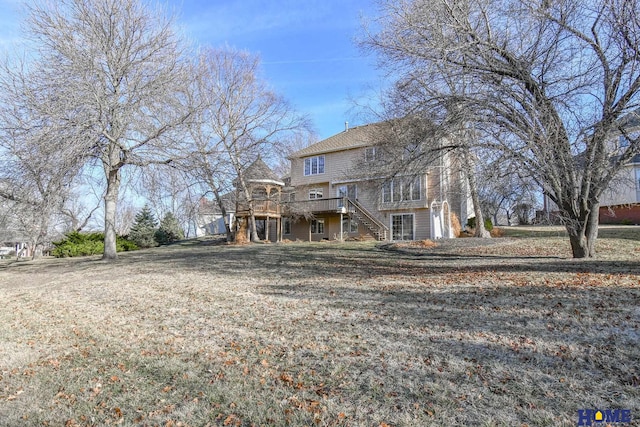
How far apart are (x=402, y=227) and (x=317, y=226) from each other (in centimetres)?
594

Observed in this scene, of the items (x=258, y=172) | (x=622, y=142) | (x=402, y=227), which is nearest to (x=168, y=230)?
(x=258, y=172)

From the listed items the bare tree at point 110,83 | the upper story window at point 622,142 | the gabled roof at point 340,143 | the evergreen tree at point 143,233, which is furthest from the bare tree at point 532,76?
the evergreen tree at point 143,233

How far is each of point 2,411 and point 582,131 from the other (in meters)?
10.4

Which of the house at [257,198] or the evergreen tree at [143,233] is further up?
the house at [257,198]

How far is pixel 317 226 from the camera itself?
2664cm

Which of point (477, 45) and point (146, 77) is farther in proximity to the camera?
point (146, 77)

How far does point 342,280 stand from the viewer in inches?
373

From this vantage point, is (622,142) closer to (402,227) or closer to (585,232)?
(585,232)

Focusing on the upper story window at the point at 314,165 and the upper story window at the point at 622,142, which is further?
the upper story window at the point at 314,165

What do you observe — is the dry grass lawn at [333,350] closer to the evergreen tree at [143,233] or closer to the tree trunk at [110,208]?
the tree trunk at [110,208]

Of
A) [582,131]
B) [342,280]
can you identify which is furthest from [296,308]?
[582,131]

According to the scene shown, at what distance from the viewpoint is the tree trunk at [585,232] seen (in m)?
9.77

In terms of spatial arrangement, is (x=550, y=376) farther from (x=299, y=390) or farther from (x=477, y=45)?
(x=477, y=45)

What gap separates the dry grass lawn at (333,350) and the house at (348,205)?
12.9 m
